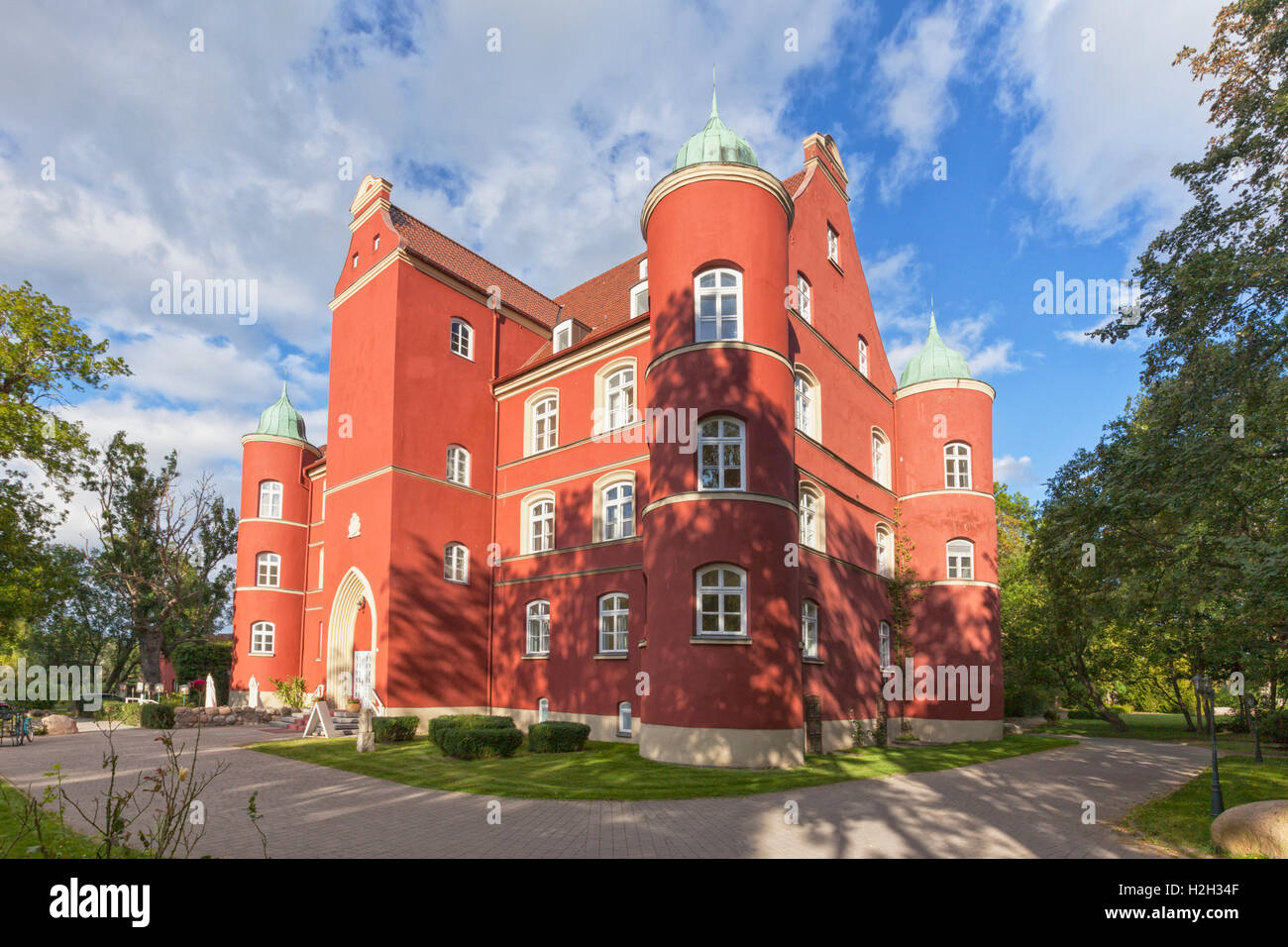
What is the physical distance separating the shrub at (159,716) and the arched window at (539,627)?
11197 mm

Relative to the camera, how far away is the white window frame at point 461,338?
81.7 feet

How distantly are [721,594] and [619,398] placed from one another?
7976 millimetres

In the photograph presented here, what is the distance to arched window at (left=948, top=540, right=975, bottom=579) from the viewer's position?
24.4m

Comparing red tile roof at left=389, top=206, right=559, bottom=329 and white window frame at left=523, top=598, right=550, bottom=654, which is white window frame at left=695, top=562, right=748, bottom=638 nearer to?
white window frame at left=523, top=598, right=550, bottom=654

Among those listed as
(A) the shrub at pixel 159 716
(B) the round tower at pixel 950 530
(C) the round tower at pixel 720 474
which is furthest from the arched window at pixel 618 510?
(A) the shrub at pixel 159 716

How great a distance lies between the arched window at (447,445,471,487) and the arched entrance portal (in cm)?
415

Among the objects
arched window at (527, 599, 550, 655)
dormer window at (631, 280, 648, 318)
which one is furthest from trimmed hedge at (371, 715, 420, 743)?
dormer window at (631, 280, 648, 318)

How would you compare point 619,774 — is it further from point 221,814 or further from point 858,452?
point 858,452

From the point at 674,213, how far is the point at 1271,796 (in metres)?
16.1

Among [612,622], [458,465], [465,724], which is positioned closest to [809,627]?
[612,622]

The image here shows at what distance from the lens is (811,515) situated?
67.5 feet

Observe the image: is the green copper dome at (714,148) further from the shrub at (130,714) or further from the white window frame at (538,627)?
the shrub at (130,714)
